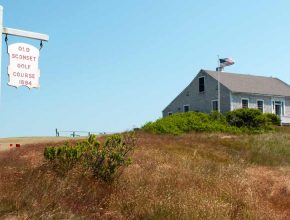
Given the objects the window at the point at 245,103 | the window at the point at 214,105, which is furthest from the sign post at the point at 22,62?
the window at the point at 245,103

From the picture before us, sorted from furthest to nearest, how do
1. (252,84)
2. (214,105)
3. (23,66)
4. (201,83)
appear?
1. (252,84)
2. (201,83)
3. (214,105)
4. (23,66)

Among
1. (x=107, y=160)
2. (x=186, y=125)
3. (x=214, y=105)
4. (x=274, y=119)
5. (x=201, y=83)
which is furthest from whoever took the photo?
(x=201, y=83)

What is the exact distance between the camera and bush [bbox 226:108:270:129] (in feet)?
140

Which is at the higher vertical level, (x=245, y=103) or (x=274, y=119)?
(x=245, y=103)

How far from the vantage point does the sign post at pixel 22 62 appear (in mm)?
7273

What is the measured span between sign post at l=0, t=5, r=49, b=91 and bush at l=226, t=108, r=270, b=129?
36754mm

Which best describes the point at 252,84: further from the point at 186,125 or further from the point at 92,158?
the point at 92,158

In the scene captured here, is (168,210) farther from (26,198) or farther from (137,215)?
(26,198)

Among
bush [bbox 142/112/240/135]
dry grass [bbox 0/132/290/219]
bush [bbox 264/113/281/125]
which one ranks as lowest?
dry grass [bbox 0/132/290/219]

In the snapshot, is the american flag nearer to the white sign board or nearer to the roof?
the roof

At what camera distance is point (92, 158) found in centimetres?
1087

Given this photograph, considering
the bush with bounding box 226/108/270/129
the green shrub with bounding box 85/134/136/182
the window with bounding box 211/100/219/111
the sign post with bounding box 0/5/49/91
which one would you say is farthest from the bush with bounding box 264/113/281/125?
the sign post with bounding box 0/5/49/91

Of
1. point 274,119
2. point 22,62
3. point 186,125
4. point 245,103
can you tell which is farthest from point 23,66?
point 245,103

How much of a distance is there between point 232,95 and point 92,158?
39.9m
